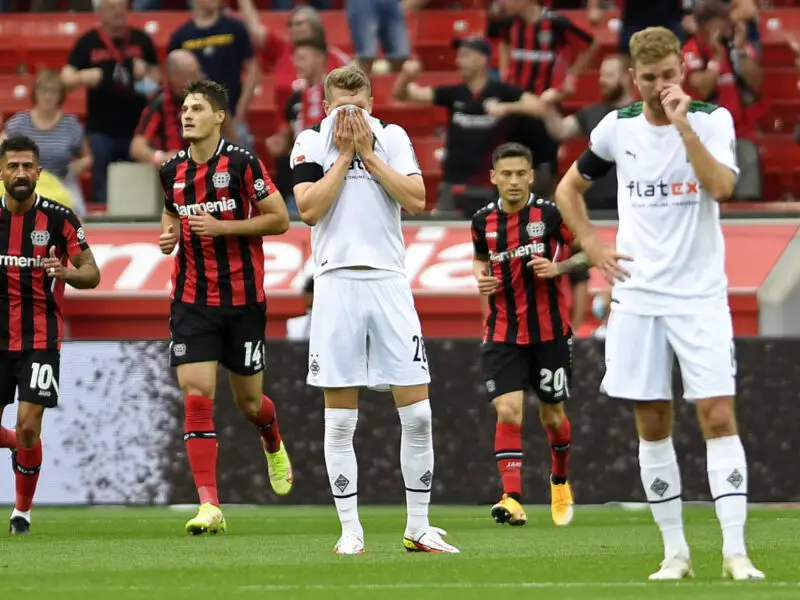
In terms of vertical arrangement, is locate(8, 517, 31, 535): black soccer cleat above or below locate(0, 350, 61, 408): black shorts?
below

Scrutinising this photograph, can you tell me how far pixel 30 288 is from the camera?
9.43 meters

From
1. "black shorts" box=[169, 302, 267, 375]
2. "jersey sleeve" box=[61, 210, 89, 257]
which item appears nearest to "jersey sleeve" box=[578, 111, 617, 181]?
"black shorts" box=[169, 302, 267, 375]

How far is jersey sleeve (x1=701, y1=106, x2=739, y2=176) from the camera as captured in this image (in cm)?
646

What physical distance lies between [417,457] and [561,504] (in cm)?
276

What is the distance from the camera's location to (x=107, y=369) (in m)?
12.1

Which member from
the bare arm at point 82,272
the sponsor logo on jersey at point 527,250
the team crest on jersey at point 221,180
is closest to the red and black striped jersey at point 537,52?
the sponsor logo on jersey at point 527,250

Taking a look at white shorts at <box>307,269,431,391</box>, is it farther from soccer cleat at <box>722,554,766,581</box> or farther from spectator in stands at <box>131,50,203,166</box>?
spectator in stands at <box>131,50,203,166</box>

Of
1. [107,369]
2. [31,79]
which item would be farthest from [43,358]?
[31,79]

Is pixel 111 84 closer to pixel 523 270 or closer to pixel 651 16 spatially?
pixel 651 16

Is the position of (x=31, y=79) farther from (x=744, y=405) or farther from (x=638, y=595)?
(x=638, y=595)

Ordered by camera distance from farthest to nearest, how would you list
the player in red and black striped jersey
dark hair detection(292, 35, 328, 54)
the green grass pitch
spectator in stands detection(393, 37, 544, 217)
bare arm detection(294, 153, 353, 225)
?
dark hair detection(292, 35, 328, 54) < spectator in stands detection(393, 37, 544, 217) < the player in red and black striped jersey < bare arm detection(294, 153, 353, 225) < the green grass pitch

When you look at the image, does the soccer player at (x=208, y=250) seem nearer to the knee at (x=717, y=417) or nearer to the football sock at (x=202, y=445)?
the football sock at (x=202, y=445)

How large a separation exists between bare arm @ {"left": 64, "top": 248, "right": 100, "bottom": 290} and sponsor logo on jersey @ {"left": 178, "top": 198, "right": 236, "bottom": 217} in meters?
0.57

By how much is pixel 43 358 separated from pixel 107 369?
274cm
